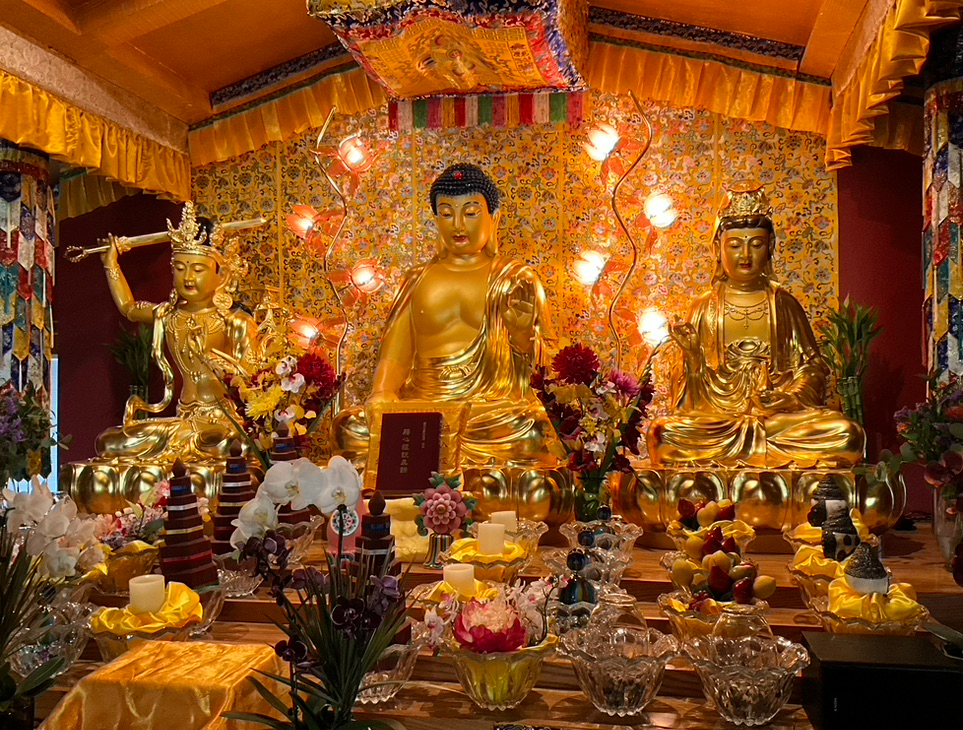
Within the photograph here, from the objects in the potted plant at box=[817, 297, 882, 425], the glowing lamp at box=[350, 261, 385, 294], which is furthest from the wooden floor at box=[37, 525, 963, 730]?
the glowing lamp at box=[350, 261, 385, 294]

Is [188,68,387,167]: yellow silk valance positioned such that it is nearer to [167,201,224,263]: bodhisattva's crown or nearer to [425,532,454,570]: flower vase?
[167,201,224,263]: bodhisattva's crown

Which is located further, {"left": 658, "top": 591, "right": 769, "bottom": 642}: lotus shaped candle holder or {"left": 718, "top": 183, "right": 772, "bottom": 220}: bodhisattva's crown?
{"left": 718, "top": 183, "right": 772, "bottom": 220}: bodhisattva's crown

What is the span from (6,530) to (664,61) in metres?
4.41

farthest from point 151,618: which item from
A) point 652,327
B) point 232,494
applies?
point 652,327

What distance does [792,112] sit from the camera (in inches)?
211

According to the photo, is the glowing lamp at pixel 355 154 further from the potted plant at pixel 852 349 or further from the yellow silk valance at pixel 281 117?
the potted plant at pixel 852 349

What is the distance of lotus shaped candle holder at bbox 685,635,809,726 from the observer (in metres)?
2.23

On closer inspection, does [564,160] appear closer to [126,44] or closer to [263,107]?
[263,107]

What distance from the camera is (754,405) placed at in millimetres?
4656

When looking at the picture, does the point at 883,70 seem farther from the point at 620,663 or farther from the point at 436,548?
the point at 620,663

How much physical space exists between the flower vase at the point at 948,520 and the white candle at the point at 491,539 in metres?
1.19

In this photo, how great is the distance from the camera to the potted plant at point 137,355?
6.17m

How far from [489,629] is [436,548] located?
1.36 m

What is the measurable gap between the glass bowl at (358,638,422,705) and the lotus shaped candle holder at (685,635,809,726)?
0.67 m
